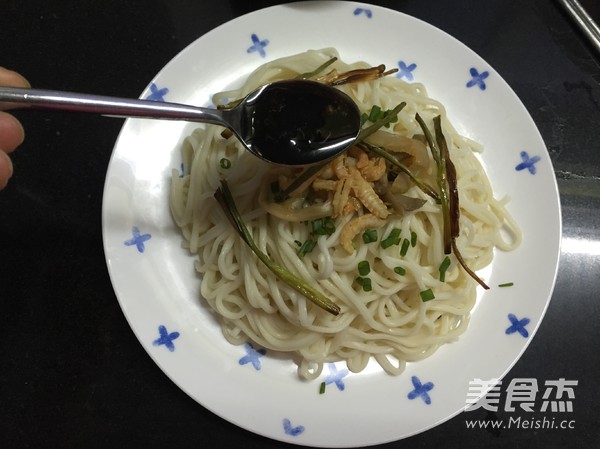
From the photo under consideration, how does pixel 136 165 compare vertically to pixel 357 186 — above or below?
above

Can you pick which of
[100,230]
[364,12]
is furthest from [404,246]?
[100,230]

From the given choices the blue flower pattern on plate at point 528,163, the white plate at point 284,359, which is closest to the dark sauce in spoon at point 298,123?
the white plate at point 284,359

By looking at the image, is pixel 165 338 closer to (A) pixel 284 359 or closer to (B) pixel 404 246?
(A) pixel 284 359

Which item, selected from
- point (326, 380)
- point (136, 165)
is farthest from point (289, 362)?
point (136, 165)

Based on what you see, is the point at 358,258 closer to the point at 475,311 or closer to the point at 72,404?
the point at 475,311

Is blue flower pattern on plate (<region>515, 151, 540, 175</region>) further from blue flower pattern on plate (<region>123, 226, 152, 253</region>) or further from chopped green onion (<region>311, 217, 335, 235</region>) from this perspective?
blue flower pattern on plate (<region>123, 226, 152, 253</region>)
